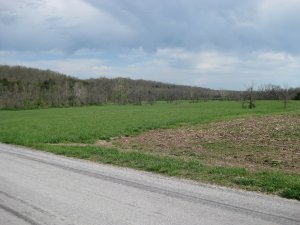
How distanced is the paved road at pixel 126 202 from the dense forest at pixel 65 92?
13142 centimetres

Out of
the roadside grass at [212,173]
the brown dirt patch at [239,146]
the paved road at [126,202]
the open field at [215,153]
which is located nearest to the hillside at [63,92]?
the open field at [215,153]

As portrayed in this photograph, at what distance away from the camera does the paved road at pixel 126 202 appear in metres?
6.59

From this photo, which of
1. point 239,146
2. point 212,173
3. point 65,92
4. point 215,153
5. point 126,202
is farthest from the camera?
point 65,92

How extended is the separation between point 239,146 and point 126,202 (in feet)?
33.7

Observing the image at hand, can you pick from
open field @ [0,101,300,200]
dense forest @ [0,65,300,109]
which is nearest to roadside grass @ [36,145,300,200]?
open field @ [0,101,300,200]

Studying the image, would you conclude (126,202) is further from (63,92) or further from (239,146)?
(63,92)

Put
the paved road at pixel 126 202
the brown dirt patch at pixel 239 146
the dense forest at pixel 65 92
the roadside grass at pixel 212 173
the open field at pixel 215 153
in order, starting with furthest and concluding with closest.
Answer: the dense forest at pixel 65 92, the brown dirt patch at pixel 239 146, the open field at pixel 215 153, the roadside grass at pixel 212 173, the paved road at pixel 126 202

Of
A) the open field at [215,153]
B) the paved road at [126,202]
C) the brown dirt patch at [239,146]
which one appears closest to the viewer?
the paved road at [126,202]

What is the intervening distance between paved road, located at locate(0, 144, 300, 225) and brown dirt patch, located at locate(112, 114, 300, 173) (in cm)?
402

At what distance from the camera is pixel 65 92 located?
542ft

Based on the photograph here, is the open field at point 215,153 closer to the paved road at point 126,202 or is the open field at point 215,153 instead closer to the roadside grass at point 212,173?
the roadside grass at point 212,173

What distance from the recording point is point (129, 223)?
6398 mm

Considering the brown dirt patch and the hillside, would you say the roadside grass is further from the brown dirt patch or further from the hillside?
the hillside

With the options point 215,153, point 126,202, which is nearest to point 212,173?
point 126,202
